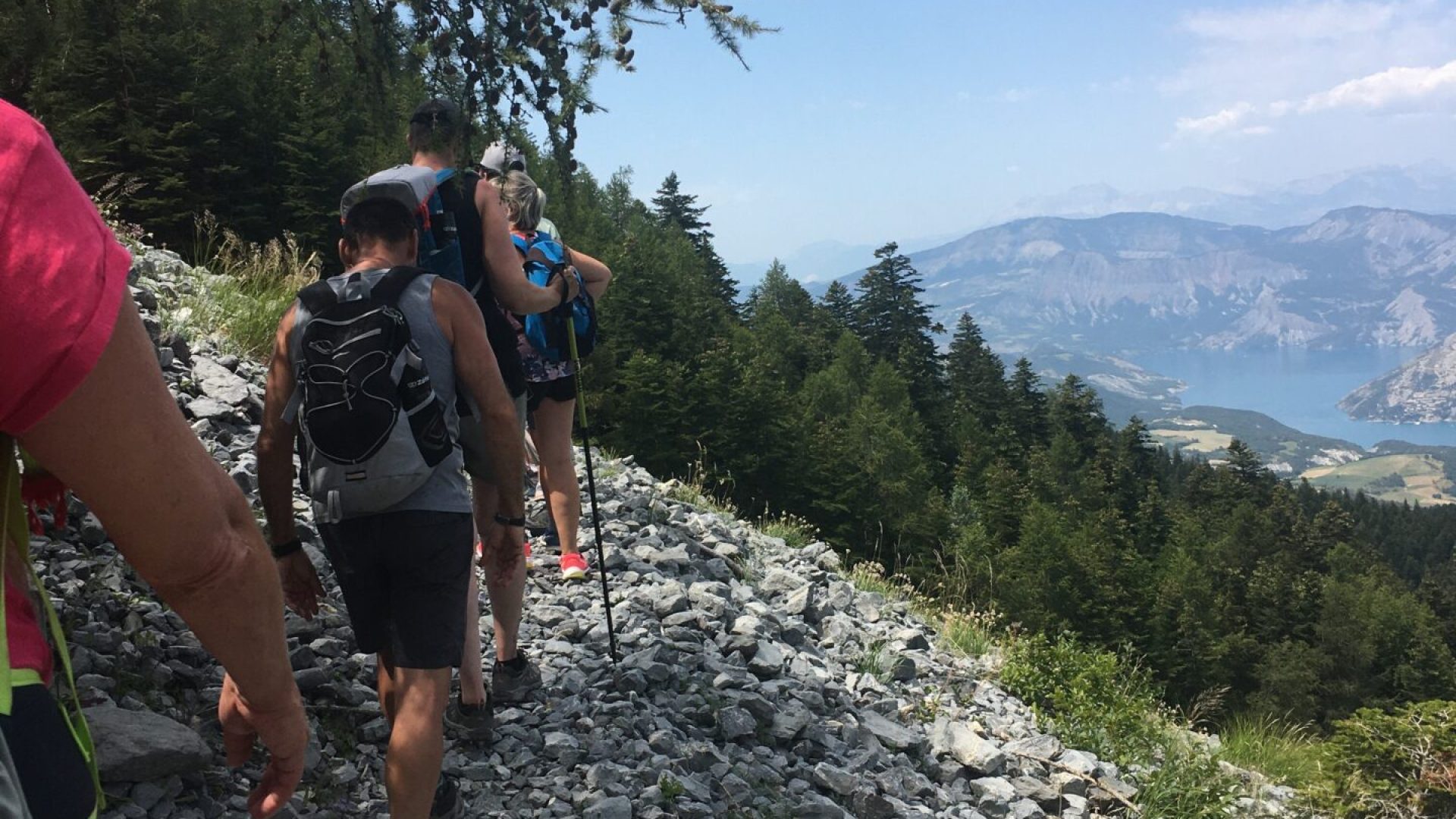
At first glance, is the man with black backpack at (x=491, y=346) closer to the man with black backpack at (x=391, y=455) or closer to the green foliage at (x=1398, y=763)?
the man with black backpack at (x=391, y=455)

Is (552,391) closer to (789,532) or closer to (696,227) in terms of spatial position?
(789,532)

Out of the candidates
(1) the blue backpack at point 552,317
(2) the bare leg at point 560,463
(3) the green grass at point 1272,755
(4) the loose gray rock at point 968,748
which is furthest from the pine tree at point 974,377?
(1) the blue backpack at point 552,317

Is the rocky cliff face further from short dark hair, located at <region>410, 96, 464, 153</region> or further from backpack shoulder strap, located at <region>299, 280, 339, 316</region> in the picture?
short dark hair, located at <region>410, 96, 464, 153</region>

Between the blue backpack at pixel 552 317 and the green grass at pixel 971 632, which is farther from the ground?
the blue backpack at pixel 552 317

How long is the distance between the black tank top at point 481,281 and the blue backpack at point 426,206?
5 cm

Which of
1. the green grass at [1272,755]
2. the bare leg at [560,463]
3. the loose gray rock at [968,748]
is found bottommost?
the green grass at [1272,755]

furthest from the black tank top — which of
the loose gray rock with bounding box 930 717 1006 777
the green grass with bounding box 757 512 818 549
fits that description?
the green grass with bounding box 757 512 818 549

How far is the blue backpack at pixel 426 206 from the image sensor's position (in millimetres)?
3338

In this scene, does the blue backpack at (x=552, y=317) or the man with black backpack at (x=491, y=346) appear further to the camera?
the blue backpack at (x=552, y=317)

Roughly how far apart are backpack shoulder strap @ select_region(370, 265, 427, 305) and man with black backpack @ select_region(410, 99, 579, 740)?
537 millimetres

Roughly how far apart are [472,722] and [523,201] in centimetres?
264

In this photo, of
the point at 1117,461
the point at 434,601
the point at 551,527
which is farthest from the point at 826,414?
the point at 434,601

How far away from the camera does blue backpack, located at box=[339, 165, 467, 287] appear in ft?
11.0

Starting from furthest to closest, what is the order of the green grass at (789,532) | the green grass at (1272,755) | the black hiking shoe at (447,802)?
1. the green grass at (789,532)
2. the green grass at (1272,755)
3. the black hiking shoe at (447,802)
